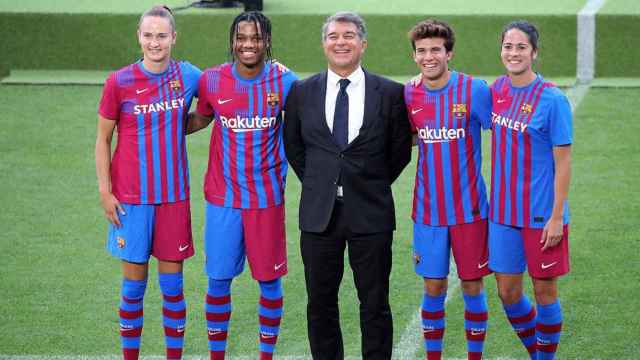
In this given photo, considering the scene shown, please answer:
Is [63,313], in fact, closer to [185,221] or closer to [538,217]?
[185,221]

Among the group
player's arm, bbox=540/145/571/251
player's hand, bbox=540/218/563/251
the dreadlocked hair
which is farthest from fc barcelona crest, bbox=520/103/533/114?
the dreadlocked hair

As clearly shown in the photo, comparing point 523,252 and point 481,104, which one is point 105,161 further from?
point 523,252

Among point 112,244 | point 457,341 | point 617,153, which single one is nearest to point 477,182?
point 457,341

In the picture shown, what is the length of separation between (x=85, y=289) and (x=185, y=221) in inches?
73.2

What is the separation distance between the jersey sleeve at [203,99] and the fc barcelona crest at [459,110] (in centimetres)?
114

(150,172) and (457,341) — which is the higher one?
(150,172)

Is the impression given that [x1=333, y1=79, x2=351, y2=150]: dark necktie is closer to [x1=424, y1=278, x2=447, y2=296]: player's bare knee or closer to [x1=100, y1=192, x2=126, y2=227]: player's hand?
[x1=424, y1=278, x2=447, y2=296]: player's bare knee

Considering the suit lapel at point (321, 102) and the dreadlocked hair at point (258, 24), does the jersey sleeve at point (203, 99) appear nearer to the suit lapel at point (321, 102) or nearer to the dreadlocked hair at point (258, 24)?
the dreadlocked hair at point (258, 24)

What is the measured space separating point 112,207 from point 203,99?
650mm

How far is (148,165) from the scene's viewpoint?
586 cm

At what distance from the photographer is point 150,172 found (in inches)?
231

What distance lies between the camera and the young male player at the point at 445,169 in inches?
222

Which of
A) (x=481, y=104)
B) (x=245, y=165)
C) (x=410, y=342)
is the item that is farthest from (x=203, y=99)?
(x=410, y=342)

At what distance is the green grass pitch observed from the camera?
671cm
